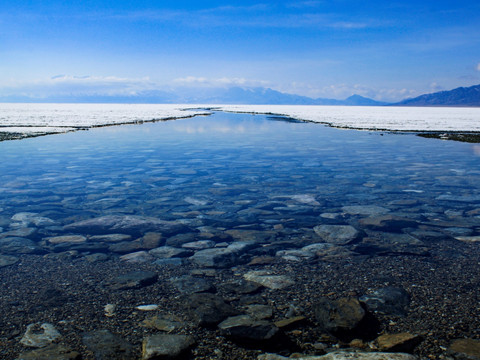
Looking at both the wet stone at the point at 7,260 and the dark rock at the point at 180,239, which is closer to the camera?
the wet stone at the point at 7,260

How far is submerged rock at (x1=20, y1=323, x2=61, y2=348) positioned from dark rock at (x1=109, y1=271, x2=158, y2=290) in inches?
30.9

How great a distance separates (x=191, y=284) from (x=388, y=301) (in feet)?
6.04

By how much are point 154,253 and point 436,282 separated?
307 cm

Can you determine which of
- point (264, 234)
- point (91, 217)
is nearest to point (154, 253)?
point (264, 234)

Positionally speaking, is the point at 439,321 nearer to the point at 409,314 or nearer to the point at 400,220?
the point at 409,314

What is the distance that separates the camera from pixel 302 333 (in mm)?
3123

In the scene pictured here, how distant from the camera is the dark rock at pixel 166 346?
2787 millimetres

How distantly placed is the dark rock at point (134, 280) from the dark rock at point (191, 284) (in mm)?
230

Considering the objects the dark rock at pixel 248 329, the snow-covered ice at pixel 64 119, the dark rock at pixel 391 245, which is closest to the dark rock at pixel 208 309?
the dark rock at pixel 248 329

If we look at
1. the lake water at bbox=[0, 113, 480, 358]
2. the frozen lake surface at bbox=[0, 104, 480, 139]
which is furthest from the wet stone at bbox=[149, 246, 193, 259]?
the frozen lake surface at bbox=[0, 104, 480, 139]

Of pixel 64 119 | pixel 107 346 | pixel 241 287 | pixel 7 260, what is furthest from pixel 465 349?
pixel 64 119

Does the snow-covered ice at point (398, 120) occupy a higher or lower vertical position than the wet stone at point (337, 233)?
higher

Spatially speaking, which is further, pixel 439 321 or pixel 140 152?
pixel 140 152

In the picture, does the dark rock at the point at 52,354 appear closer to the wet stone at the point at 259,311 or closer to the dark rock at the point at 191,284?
the dark rock at the point at 191,284
